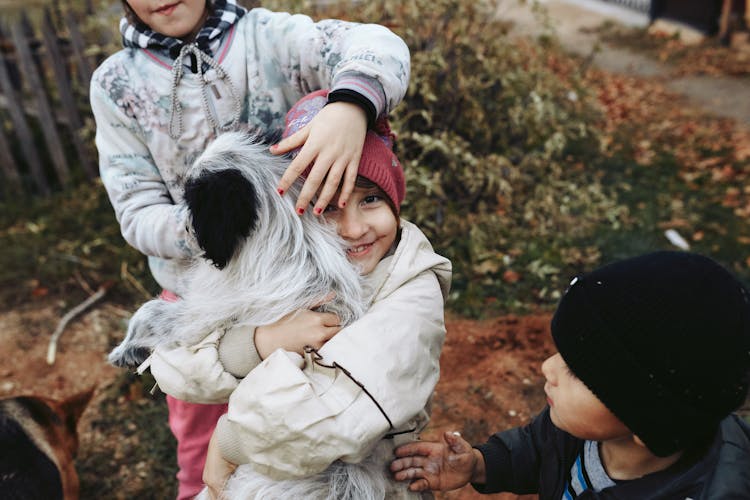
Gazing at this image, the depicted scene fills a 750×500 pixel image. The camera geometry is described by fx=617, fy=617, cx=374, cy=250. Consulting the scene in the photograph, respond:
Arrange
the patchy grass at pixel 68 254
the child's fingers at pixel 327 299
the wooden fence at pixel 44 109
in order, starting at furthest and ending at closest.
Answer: the wooden fence at pixel 44 109
the patchy grass at pixel 68 254
the child's fingers at pixel 327 299

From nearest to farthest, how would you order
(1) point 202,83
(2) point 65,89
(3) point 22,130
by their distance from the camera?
1. (1) point 202,83
2. (2) point 65,89
3. (3) point 22,130

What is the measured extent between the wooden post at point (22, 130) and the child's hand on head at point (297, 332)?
512cm

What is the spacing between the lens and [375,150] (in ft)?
5.34

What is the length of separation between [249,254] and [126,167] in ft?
2.17

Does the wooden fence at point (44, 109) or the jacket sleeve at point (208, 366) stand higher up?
the jacket sleeve at point (208, 366)

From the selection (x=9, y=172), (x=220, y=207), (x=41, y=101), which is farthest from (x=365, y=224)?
(x=9, y=172)

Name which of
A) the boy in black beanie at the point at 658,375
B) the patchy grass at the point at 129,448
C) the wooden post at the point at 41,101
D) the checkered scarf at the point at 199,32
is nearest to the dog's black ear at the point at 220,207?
the checkered scarf at the point at 199,32

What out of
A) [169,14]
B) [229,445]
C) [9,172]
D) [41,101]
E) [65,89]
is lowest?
[9,172]

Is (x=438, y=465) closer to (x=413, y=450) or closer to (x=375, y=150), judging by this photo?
(x=413, y=450)

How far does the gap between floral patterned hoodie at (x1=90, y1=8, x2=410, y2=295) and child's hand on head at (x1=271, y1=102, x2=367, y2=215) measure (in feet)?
1.19

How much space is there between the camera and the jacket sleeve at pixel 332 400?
1347mm

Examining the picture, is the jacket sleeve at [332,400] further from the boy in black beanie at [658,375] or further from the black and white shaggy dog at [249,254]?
the boy in black beanie at [658,375]

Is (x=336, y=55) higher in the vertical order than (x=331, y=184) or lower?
higher

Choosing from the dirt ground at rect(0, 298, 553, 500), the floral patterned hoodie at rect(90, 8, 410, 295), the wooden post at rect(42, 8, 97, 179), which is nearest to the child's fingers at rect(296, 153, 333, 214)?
the floral patterned hoodie at rect(90, 8, 410, 295)
